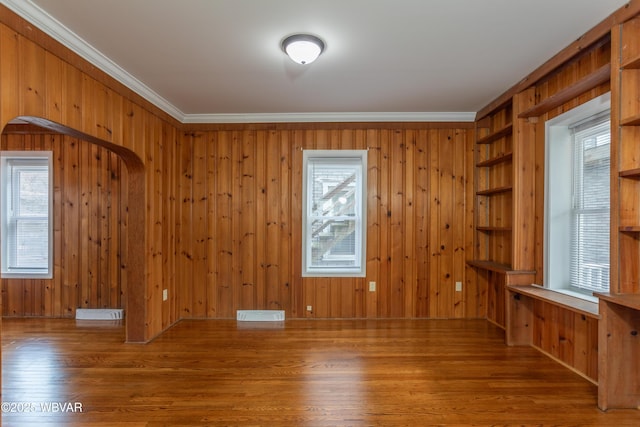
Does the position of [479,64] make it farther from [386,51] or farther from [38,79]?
[38,79]

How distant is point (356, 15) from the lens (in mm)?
2066

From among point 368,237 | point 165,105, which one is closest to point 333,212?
point 368,237

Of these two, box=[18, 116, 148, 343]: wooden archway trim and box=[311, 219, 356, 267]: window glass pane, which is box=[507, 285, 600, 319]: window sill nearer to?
box=[311, 219, 356, 267]: window glass pane

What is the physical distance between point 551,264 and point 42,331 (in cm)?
533

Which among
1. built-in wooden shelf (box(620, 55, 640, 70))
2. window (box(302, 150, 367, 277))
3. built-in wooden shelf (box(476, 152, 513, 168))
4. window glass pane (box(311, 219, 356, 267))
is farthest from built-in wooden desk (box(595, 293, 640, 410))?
window glass pane (box(311, 219, 356, 267))

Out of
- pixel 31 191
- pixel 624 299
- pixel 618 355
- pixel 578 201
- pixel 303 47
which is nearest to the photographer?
pixel 624 299

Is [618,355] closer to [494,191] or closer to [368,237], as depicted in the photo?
[494,191]

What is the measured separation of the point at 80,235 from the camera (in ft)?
13.6

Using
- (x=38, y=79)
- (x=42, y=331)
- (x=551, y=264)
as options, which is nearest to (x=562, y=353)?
(x=551, y=264)

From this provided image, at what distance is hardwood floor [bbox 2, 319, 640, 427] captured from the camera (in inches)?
82.7

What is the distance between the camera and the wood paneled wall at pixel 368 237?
13.4ft

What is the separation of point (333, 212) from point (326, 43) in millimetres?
2167

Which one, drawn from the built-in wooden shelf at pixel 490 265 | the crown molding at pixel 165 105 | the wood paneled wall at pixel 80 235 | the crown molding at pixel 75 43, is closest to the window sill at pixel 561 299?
the built-in wooden shelf at pixel 490 265

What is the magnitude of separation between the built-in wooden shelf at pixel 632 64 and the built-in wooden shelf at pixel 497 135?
123 centimetres
